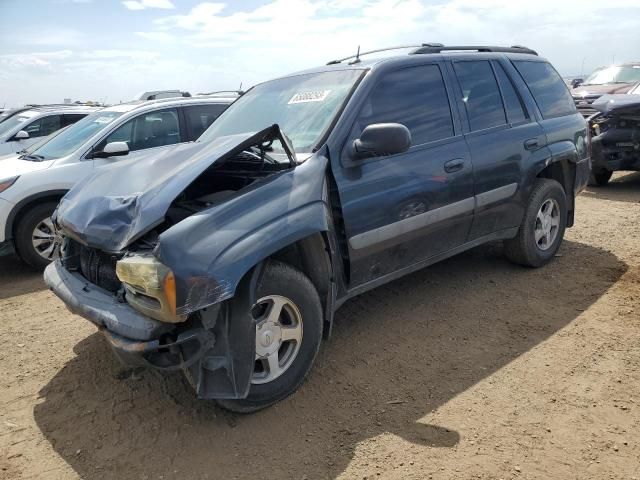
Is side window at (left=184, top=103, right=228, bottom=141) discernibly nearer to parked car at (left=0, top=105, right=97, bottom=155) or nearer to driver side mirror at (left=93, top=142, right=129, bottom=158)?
driver side mirror at (left=93, top=142, right=129, bottom=158)

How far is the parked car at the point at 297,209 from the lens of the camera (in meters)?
2.62

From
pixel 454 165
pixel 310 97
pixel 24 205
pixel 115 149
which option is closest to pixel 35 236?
pixel 24 205

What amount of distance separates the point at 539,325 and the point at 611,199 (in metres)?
5.09

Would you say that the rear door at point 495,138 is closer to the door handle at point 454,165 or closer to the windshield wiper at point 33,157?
the door handle at point 454,165

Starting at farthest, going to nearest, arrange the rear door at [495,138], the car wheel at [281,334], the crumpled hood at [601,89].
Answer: the crumpled hood at [601,89] → the rear door at [495,138] → the car wheel at [281,334]

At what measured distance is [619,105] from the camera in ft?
26.7

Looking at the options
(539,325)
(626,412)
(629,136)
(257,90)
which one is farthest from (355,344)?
(629,136)

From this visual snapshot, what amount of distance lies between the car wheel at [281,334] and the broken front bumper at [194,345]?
0.17 meters

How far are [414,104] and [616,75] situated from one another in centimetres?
1296

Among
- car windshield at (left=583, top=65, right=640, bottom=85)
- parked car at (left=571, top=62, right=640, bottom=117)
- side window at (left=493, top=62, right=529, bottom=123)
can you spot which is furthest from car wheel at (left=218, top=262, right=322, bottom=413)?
car windshield at (left=583, top=65, right=640, bottom=85)

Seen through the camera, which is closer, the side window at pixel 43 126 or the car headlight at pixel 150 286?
the car headlight at pixel 150 286

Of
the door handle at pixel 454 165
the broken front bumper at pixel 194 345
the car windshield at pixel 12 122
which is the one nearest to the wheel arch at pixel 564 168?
the door handle at pixel 454 165

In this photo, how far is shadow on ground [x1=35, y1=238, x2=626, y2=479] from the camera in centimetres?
268

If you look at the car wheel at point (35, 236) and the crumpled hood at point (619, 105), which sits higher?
the crumpled hood at point (619, 105)
